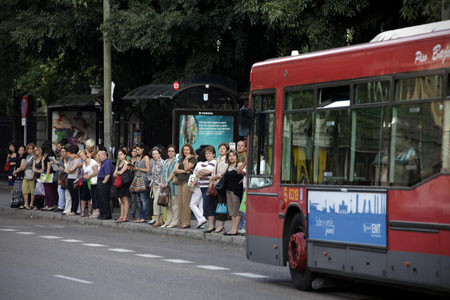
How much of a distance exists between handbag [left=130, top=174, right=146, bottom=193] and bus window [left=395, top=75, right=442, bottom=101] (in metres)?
13.5

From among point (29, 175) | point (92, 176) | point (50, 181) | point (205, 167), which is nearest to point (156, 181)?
point (205, 167)

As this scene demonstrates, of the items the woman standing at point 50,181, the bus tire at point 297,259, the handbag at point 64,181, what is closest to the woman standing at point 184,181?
the handbag at point 64,181

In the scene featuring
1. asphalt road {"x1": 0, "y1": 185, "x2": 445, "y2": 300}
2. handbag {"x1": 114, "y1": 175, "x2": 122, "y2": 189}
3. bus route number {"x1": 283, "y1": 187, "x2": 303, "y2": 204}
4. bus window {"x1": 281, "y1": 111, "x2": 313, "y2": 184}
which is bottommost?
asphalt road {"x1": 0, "y1": 185, "x2": 445, "y2": 300}

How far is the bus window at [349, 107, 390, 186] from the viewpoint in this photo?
10.7 metres

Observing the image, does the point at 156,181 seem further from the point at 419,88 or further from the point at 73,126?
the point at 419,88

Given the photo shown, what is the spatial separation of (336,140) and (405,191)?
164 centimetres

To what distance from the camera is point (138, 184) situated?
23594 millimetres

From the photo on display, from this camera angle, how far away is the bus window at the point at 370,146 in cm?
1072

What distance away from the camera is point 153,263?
50.9ft

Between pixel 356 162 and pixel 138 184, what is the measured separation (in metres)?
12.8

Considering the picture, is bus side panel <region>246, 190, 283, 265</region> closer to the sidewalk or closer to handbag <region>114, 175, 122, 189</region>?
the sidewalk

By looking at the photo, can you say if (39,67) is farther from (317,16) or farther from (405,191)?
(405,191)

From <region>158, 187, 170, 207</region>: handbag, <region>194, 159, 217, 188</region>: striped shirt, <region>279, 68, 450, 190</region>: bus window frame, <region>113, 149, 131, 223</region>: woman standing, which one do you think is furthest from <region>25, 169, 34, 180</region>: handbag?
<region>279, 68, 450, 190</region>: bus window frame

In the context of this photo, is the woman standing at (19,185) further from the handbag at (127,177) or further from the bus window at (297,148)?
the bus window at (297,148)
